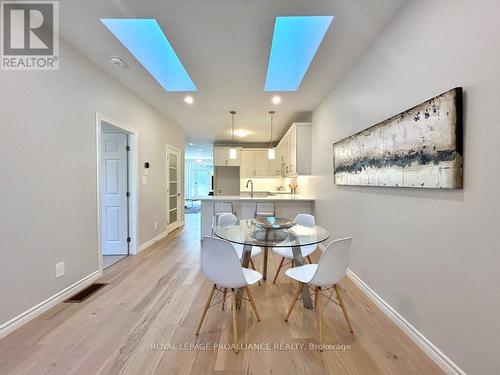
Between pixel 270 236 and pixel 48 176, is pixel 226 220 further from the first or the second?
pixel 48 176

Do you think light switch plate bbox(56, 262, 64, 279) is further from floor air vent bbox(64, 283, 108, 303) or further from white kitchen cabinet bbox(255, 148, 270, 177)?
white kitchen cabinet bbox(255, 148, 270, 177)

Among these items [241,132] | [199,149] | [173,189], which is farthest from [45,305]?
[199,149]

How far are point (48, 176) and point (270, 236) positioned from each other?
2.27 meters

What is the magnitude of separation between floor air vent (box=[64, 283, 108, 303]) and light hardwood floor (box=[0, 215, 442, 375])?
9 cm

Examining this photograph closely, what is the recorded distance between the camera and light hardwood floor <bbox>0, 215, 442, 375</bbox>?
60.2 inches

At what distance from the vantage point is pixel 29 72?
6.63 feet

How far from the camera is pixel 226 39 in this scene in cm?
230

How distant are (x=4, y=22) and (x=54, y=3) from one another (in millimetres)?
436

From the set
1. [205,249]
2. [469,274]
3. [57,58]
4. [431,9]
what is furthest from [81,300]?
[431,9]

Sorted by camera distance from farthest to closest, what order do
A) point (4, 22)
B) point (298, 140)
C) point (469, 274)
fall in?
point (298, 140) < point (4, 22) < point (469, 274)

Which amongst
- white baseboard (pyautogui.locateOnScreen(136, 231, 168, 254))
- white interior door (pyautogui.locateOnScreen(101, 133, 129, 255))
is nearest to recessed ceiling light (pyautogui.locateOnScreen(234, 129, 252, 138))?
white interior door (pyautogui.locateOnScreen(101, 133, 129, 255))

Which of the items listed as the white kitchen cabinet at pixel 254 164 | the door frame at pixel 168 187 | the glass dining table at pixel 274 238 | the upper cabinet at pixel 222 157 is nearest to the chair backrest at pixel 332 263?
the glass dining table at pixel 274 238

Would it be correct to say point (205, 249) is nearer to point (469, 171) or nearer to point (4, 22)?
point (469, 171)

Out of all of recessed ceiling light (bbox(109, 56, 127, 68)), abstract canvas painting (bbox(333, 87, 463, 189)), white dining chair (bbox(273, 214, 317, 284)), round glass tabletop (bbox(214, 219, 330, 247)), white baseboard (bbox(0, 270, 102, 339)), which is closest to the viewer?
abstract canvas painting (bbox(333, 87, 463, 189))
